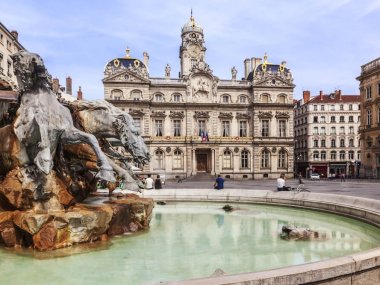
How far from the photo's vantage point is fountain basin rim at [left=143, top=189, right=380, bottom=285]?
448cm

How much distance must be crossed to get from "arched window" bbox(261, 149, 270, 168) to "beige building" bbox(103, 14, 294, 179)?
0.14m

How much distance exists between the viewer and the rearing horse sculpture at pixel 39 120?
8.22 meters

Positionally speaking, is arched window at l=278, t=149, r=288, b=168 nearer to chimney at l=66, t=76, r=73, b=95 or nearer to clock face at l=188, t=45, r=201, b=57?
clock face at l=188, t=45, r=201, b=57

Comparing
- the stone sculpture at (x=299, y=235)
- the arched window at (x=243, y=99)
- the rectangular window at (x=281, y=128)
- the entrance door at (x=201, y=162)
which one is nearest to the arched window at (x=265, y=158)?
the rectangular window at (x=281, y=128)

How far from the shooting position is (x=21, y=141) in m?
8.50

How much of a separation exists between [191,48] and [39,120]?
51.3 metres

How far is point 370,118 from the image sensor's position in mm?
48750

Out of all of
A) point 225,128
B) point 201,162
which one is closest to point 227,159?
point 201,162

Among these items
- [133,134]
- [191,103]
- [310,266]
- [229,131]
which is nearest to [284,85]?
[229,131]

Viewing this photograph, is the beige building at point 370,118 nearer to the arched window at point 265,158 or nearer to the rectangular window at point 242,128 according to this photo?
the arched window at point 265,158

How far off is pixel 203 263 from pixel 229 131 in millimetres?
45495

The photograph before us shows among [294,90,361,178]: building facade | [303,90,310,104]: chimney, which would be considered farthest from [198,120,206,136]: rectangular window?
[303,90,310,104]: chimney

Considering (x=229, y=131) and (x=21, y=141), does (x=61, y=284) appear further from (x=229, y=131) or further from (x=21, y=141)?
(x=229, y=131)

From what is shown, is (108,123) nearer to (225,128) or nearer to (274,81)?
(225,128)
